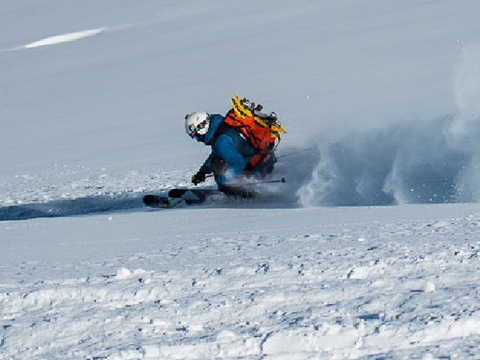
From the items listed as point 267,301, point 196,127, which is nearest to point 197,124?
point 196,127

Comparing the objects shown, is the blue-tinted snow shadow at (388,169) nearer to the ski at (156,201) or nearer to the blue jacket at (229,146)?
the blue jacket at (229,146)

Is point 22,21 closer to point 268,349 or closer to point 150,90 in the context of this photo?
point 150,90

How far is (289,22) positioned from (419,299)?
55.5 ft

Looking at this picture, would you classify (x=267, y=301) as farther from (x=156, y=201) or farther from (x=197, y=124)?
(x=156, y=201)

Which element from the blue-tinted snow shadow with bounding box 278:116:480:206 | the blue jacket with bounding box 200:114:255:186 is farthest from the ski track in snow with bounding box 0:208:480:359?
the blue jacket with bounding box 200:114:255:186

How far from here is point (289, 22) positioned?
20.3 m

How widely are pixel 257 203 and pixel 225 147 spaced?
827 millimetres

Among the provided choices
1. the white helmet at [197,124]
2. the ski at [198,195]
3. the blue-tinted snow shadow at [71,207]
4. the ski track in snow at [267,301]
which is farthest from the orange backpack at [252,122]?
the ski track in snow at [267,301]

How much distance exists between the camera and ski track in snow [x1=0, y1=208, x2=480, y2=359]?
366 centimetres

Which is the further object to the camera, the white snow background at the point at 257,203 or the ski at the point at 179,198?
A: the ski at the point at 179,198

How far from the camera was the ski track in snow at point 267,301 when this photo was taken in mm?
3656

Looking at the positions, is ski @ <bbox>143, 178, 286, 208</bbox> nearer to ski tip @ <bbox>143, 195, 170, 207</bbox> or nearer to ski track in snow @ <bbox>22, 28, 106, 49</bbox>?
ski tip @ <bbox>143, 195, 170, 207</bbox>

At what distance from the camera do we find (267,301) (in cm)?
423

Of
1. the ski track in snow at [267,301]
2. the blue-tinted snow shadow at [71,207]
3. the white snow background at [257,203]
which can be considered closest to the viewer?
the ski track in snow at [267,301]
